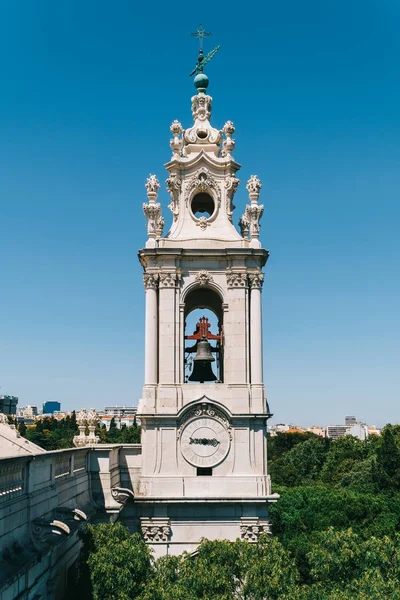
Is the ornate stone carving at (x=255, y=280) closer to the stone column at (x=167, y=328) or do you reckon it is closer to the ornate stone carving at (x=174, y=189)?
the stone column at (x=167, y=328)

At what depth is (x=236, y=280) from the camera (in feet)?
96.2

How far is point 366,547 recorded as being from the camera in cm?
2509

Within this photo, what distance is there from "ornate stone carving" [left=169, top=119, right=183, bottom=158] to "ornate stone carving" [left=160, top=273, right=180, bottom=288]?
5020 mm

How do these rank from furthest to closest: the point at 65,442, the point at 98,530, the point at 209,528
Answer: the point at 65,442 < the point at 209,528 < the point at 98,530

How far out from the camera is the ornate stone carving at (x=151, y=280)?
96.4ft

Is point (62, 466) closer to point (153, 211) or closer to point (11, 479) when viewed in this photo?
point (11, 479)

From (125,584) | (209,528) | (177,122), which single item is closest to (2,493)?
(125,584)

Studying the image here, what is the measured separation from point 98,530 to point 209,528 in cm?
737

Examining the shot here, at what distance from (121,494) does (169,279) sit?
7989mm

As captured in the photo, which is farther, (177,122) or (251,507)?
(177,122)

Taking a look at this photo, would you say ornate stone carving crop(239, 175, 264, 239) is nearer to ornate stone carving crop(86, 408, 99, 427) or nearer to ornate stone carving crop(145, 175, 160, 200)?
ornate stone carving crop(145, 175, 160, 200)

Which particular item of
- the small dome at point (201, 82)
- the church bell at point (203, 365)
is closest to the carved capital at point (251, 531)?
the church bell at point (203, 365)

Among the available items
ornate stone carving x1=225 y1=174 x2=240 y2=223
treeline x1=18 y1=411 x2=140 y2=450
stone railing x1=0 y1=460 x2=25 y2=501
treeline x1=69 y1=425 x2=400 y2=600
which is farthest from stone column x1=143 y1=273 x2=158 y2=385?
treeline x1=18 y1=411 x2=140 y2=450

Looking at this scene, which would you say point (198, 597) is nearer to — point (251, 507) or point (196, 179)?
point (251, 507)
